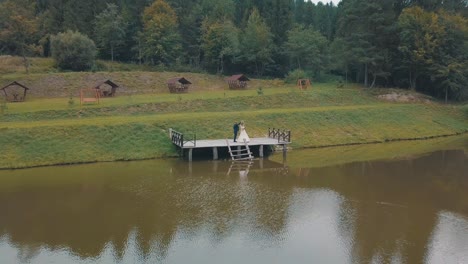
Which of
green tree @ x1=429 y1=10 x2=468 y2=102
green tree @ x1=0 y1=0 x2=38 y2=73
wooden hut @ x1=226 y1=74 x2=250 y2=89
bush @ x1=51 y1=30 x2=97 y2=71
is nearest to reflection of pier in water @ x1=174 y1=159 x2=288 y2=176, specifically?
wooden hut @ x1=226 y1=74 x2=250 y2=89

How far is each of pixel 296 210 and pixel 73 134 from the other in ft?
61.4

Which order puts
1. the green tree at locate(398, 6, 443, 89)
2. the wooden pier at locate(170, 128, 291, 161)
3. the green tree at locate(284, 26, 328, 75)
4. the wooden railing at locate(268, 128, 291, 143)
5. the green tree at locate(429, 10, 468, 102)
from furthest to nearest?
1. the green tree at locate(284, 26, 328, 75)
2. the green tree at locate(398, 6, 443, 89)
3. the green tree at locate(429, 10, 468, 102)
4. the wooden railing at locate(268, 128, 291, 143)
5. the wooden pier at locate(170, 128, 291, 161)

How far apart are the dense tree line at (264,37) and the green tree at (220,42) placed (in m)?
0.14

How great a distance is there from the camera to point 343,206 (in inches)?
877

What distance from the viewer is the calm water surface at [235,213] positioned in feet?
54.7

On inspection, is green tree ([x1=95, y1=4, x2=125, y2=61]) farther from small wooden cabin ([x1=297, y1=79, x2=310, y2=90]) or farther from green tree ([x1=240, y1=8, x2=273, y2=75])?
small wooden cabin ([x1=297, y1=79, x2=310, y2=90])

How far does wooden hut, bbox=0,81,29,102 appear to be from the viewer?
153 ft

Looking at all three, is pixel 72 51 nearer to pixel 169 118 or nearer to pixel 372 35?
pixel 169 118

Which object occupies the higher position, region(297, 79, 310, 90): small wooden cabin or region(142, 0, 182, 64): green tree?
region(142, 0, 182, 64): green tree

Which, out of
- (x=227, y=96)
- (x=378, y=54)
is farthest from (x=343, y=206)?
(x=378, y=54)

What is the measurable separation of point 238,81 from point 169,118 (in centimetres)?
2063

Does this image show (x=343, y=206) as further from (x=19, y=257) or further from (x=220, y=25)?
(x=220, y=25)

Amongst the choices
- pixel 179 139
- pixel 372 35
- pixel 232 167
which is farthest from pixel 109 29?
pixel 232 167

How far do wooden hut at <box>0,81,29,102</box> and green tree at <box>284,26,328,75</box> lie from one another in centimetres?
3568
